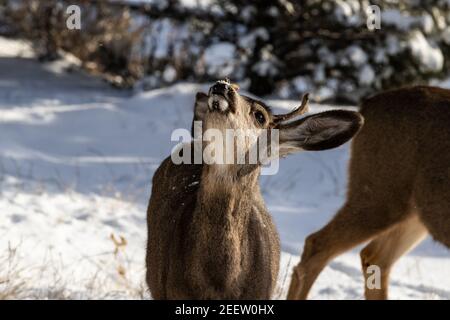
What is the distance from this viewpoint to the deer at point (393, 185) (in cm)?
559

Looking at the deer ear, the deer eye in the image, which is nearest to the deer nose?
the deer eye

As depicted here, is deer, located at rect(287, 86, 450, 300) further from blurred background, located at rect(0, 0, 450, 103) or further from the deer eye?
blurred background, located at rect(0, 0, 450, 103)

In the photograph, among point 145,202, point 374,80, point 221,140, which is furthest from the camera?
point 374,80

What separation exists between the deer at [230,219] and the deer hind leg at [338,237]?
72.4 inches

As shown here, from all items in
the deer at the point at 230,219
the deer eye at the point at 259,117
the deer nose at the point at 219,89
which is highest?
the deer nose at the point at 219,89

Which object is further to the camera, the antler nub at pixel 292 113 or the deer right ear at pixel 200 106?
the deer right ear at pixel 200 106

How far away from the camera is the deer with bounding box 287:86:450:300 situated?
18.3 feet

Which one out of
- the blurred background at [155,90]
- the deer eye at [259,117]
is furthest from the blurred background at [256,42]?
the deer eye at [259,117]

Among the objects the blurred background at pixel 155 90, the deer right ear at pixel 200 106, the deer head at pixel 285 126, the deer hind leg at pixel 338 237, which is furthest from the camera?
the blurred background at pixel 155 90

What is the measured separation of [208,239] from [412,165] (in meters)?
2.33

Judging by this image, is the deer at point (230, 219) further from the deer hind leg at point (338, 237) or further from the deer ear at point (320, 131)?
the deer hind leg at point (338, 237)

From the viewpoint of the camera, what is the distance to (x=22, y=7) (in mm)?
13352

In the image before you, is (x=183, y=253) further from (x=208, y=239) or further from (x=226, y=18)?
(x=226, y=18)
